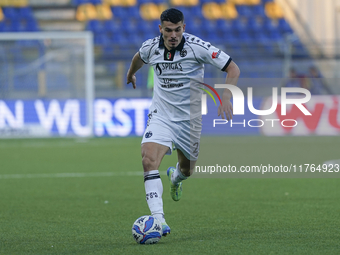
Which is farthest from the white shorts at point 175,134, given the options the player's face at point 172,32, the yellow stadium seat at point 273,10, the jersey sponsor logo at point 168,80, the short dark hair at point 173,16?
the yellow stadium seat at point 273,10

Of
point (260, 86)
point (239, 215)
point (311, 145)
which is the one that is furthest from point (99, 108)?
point (239, 215)

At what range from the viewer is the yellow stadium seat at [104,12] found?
77.0 feet

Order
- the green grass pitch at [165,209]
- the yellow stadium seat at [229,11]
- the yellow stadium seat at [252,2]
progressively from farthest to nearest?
the yellow stadium seat at [252,2], the yellow stadium seat at [229,11], the green grass pitch at [165,209]

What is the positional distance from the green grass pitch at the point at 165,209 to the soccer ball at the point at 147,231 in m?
0.07

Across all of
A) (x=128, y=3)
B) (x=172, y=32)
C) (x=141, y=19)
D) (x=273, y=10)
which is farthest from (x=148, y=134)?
(x=273, y=10)

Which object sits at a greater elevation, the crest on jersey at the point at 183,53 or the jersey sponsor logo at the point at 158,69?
the crest on jersey at the point at 183,53

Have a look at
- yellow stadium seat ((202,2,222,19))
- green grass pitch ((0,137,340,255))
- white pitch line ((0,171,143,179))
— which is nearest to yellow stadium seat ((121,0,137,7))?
yellow stadium seat ((202,2,222,19))

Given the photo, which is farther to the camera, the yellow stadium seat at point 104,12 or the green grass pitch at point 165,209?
the yellow stadium seat at point 104,12

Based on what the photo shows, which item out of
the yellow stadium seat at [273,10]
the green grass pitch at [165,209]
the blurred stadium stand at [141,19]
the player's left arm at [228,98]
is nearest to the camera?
the green grass pitch at [165,209]

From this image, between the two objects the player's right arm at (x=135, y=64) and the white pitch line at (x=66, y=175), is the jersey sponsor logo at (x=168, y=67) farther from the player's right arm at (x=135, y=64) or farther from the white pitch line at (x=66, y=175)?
the white pitch line at (x=66, y=175)

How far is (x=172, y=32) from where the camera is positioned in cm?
500

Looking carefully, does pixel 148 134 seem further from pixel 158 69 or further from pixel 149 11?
pixel 149 11

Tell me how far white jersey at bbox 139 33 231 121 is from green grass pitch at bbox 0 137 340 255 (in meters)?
1.07

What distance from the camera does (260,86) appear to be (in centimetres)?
1677
